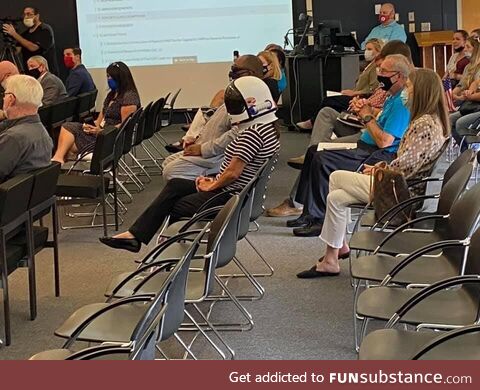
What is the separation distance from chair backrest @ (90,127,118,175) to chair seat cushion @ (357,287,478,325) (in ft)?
10.3

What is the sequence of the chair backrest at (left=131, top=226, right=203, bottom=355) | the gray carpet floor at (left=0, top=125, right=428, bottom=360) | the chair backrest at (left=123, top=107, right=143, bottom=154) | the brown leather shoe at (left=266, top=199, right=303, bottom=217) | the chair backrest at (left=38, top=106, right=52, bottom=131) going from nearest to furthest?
1. the chair backrest at (left=131, top=226, right=203, bottom=355)
2. the gray carpet floor at (left=0, top=125, right=428, bottom=360)
3. the brown leather shoe at (left=266, top=199, right=303, bottom=217)
4. the chair backrest at (left=123, top=107, right=143, bottom=154)
5. the chair backrest at (left=38, top=106, right=52, bottom=131)

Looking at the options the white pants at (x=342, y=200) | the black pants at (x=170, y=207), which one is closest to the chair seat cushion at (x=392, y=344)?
the white pants at (x=342, y=200)

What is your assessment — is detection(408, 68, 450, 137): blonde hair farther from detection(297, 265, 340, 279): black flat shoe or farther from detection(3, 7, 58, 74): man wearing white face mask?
detection(3, 7, 58, 74): man wearing white face mask

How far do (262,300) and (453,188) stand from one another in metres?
1.28

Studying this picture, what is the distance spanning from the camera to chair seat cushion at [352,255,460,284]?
372 centimetres

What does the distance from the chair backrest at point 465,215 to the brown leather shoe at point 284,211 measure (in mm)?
2809

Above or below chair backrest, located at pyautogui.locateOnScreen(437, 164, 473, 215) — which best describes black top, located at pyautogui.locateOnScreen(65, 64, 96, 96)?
above

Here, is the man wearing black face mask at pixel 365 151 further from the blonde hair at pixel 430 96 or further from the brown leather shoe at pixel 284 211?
the blonde hair at pixel 430 96

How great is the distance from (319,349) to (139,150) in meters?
6.87

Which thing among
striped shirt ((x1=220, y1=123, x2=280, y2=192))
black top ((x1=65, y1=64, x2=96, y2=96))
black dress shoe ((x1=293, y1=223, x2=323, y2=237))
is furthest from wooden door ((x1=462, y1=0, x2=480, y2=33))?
striped shirt ((x1=220, y1=123, x2=280, y2=192))

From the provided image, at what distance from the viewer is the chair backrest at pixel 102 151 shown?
20.4 ft

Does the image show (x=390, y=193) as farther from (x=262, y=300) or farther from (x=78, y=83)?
(x=78, y=83)

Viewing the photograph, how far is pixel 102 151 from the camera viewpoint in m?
6.26

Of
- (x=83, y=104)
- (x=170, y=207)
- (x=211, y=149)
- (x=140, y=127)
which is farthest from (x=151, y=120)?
(x=170, y=207)
